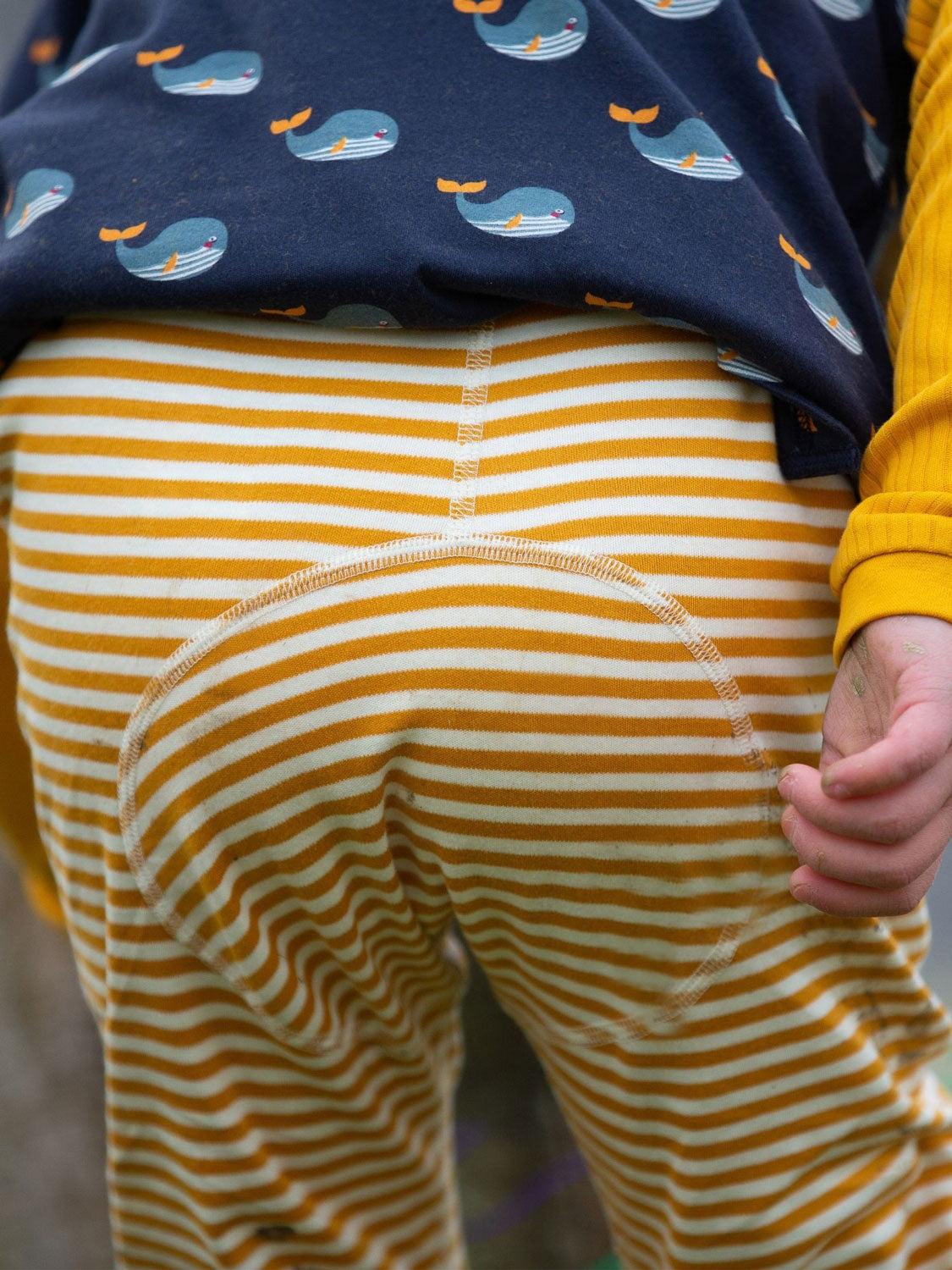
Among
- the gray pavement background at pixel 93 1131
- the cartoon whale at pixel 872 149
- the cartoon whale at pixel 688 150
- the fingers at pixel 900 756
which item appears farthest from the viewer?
the gray pavement background at pixel 93 1131

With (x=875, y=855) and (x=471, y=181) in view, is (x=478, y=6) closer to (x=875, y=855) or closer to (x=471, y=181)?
(x=471, y=181)

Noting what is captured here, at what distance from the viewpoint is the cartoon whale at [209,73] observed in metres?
0.52

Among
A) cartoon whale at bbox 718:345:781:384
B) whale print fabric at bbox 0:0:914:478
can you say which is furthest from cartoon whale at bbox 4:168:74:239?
cartoon whale at bbox 718:345:781:384

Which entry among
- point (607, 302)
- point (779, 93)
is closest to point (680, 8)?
point (779, 93)

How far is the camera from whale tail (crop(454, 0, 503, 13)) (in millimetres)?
510

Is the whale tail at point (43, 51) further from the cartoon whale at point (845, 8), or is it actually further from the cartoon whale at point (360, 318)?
the cartoon whale at point (845, 8)

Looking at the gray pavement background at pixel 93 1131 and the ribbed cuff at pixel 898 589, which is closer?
the ribbed cuff at pixel 898 589

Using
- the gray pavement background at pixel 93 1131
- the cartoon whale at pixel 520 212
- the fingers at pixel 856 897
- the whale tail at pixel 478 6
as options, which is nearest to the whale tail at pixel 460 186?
the cartoon whale at pixel 520 212

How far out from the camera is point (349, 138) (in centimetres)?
49

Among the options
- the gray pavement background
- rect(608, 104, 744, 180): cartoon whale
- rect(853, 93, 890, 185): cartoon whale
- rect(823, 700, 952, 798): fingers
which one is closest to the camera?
rect(823, 700, 952, 798): fingers

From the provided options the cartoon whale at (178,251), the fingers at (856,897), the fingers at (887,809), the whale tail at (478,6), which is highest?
the whale tail at (478,6)

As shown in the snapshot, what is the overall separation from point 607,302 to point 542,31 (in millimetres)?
144

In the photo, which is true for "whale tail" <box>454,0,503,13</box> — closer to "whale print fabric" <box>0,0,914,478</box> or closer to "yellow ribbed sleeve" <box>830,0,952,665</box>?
"whale print fabric" <box>0,0,914,478</box>

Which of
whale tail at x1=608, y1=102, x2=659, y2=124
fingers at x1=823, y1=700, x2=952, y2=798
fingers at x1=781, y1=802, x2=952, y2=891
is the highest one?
whale tail at x1=608, y1=102, x2=659, y2=124
